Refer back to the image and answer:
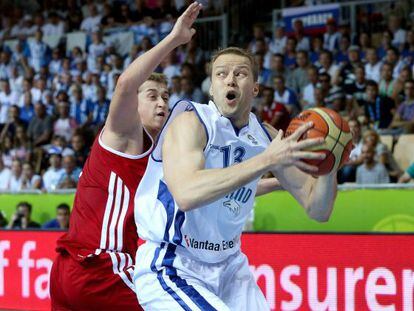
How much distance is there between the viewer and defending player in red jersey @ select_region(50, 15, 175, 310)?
5383 millimetres

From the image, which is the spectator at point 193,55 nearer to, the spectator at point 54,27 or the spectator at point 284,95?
the spectator at point 284,95

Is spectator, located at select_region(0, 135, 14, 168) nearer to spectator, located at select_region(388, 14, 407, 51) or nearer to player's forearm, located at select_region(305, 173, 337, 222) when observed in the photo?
spectator, located at select_region(388, 14, 407, 51)

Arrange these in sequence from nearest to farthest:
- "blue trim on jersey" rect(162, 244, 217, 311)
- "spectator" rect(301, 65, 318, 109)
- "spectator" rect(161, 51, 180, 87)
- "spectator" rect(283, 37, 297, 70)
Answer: "blue trim on jersey" rect(162, 244, 217, 311)
"spectator" rect(301, 65, 318, 109)
"spectator" rect(283, 37, 297, 70)
"spectator" rect(161, 51, 180, 87)

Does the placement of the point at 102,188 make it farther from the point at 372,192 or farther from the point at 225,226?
the point at 372,192

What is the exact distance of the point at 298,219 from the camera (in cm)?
985

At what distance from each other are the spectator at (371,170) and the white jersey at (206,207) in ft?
19.9

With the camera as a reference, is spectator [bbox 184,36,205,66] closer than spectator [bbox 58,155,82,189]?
No

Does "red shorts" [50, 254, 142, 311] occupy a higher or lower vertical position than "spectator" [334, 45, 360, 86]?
lower

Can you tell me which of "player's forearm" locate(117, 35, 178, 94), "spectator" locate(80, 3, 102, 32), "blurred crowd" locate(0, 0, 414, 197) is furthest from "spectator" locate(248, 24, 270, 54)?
"player's forearm" locate(117, 35, 178, 94)

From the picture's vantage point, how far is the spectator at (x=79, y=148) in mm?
13625

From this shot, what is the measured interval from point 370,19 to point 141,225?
10.6 m

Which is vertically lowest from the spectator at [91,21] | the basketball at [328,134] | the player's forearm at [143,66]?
the basketball at [328,134]

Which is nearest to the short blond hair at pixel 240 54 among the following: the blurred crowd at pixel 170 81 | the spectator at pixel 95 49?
the blurred crowd at pixel 170 81

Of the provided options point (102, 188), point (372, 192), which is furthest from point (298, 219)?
point (102, 188)
